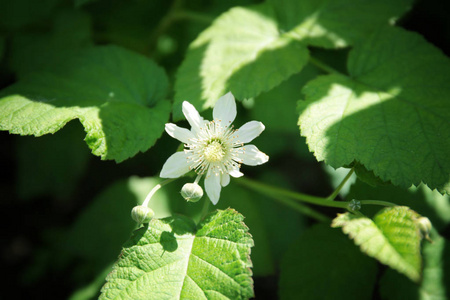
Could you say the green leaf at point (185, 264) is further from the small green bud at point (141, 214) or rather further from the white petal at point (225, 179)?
the white petal at point (225, 179)

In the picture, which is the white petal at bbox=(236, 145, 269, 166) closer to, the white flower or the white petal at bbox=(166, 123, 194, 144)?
the white flower

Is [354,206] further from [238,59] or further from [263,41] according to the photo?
[263,41]

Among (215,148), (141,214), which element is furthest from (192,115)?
(141,214)

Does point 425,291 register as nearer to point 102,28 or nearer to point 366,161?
point 366,161

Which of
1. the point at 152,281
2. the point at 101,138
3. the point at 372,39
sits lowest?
the point at 152,281

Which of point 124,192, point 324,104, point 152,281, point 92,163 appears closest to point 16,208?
point 92,163

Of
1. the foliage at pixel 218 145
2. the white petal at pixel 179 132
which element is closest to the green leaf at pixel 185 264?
the foliage at pixel 218 145

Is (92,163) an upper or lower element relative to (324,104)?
lower
